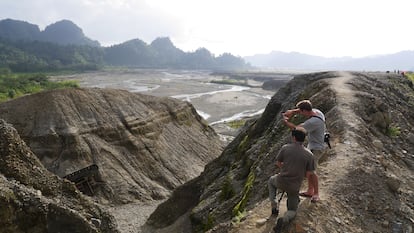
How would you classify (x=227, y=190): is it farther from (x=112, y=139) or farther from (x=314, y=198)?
(x=112, y=139)

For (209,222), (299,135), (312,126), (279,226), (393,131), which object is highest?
(299,135)

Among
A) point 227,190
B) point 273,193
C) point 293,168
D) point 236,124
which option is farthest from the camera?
point 236,124

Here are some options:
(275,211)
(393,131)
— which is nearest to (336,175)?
(275,211)

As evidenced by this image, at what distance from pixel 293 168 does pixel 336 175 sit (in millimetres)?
3402

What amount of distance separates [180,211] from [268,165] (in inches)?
526

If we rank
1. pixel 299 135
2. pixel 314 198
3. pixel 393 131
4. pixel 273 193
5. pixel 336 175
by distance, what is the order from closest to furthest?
pixel 299 135 < pixel 273 193 < pixel 314 198 < pixel 336 175 < pixel 393 131

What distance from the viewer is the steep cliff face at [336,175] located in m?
11.0

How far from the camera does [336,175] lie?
12273 mm

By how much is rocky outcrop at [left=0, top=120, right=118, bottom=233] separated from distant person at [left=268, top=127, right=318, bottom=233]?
10862 mm

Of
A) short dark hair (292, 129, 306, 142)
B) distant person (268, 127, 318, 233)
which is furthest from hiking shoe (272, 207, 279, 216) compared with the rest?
short dark hair (292, 129, 306, 142)

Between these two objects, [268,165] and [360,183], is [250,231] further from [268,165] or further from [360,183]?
[268,165]

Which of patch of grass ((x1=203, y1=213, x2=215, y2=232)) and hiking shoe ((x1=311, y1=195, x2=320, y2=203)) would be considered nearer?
hiking shoe ((x1=311, y1=195, x2=320, y2=203))

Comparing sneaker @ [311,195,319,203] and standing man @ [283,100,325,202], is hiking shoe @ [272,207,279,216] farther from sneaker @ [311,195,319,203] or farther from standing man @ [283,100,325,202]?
sneaker @ [311,195,319,203]

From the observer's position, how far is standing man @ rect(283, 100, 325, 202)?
10.8 metres
